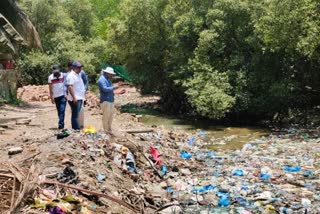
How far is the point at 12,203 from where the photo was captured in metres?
5.13

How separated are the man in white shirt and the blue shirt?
65 centimetres

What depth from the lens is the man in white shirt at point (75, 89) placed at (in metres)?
10.2

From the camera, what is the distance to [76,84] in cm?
1024

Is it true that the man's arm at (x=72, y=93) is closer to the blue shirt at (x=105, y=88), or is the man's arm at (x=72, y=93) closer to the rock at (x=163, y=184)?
the blue shirt at (x=105, y=88)

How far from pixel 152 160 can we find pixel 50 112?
27.7ft

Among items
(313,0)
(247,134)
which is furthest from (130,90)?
(313,0)

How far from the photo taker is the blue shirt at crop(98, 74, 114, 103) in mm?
9812

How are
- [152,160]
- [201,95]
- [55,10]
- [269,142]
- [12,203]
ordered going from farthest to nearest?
[55,10]
[201,95]
[269,142]
[152,160]
[12,203]

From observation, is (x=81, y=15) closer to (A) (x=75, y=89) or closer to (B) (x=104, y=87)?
(A) (x=75, y=89)

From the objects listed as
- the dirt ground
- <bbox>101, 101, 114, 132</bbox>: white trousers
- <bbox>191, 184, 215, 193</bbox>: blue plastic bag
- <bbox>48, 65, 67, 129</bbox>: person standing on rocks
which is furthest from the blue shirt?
<bbox>191, 184, 215, 193</bbox>: blue plastic bag

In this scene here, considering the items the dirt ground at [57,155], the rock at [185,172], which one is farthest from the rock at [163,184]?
the rock at [185,172]

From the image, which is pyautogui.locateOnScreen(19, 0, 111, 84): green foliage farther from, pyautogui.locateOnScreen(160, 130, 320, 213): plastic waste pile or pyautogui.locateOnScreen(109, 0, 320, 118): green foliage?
pyautogui.locateOnScreen(160, 130, 320, 213): plastic waste pile

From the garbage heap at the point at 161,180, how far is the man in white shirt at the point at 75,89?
766 millimetres

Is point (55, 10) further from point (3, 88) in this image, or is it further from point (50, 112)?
point (50, 112)
